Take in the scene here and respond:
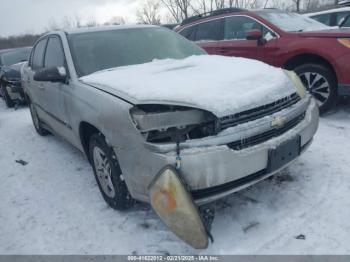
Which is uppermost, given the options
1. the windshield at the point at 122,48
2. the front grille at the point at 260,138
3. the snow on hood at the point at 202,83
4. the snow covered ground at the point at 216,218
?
the windshield at the point at 122,48

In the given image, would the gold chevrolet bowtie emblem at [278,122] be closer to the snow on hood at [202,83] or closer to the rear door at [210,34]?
the snow on hood at [202,83]

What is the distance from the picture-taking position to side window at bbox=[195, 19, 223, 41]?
19.0 feet

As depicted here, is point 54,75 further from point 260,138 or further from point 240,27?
point 240,27

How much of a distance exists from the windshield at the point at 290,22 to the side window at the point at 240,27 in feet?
0.57

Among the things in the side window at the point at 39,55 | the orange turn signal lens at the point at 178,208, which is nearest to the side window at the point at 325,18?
the side window at the point at 39,55

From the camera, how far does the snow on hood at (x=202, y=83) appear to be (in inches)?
86.9

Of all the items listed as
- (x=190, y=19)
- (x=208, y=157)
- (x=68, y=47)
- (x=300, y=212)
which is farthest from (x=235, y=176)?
(x=190, y=19)

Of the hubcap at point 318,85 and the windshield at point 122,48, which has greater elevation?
the windshield at point 122,48

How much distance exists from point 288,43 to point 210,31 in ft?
5.27

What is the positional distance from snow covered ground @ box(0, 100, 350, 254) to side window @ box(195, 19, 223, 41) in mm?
2837

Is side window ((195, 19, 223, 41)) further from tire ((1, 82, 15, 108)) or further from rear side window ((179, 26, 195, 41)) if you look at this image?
tire ((1, 82, 15, 108))

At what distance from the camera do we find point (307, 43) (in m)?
4.58

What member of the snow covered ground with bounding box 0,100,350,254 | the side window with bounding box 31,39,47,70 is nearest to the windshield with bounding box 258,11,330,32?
the snow covered ground with bounding box 0,100,350,254

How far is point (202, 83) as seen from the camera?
242cm
